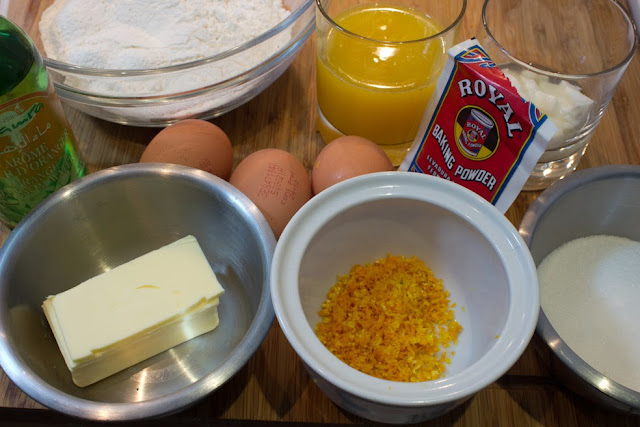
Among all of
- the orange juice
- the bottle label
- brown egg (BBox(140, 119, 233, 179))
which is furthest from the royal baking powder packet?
the bottle label

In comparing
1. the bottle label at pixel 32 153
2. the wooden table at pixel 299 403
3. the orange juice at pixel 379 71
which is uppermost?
the orange juice at pixel 379 71

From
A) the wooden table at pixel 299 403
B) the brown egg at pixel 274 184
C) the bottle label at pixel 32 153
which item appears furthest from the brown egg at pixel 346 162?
the bottle label at pixel 32 153

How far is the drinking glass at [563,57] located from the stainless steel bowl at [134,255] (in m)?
0.49

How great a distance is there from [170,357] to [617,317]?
67 centimetres

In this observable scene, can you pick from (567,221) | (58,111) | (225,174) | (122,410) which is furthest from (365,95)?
(122,410)

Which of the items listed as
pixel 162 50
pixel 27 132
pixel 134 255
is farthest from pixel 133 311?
pixel 162 50

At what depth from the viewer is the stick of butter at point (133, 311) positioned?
0.81 meters

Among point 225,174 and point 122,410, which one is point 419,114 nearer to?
point 225,174

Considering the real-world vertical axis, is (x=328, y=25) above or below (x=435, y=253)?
above

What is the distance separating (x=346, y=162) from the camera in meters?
0.94

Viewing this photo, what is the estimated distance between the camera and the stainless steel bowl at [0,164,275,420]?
0.80 metres

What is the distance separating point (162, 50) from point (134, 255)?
1.24ft

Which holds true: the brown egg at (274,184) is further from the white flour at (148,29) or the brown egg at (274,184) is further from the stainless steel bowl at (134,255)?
the white flour at (148,29)

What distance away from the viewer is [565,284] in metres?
0.90
